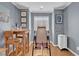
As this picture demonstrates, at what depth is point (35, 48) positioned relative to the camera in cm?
392

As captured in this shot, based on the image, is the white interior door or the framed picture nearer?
the white interior door

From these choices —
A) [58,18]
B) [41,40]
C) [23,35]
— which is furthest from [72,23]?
[23,35]

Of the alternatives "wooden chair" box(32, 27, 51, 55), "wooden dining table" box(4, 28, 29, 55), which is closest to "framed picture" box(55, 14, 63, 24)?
"wooden chair" box(32, 27, 51, 55)

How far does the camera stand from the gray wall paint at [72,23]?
3496mm

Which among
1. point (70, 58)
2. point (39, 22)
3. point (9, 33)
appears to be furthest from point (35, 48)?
point (70, 58)

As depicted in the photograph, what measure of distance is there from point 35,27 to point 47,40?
0.48 meters

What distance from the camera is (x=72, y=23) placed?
3.86 meters

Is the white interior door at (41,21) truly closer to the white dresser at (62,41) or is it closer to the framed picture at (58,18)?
the framed picture at (58,18)

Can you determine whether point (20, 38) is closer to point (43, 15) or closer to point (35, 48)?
point (35, 48)

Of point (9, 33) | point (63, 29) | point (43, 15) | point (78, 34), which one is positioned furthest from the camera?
point (63, 29)

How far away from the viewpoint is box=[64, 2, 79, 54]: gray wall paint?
3496 mm

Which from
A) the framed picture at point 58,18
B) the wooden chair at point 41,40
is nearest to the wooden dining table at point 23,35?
the wooden chair at point 41,40

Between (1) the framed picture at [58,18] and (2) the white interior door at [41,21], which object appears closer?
(2) the white interior door at [41,21]

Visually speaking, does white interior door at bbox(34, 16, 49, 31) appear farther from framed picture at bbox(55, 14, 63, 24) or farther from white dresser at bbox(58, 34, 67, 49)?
white dresser at bbox(58, 34, 67, 49)
